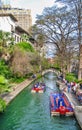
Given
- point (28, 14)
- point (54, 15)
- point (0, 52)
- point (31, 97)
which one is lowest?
point (31, 97)

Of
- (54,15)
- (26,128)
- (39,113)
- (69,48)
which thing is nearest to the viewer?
(26,128)

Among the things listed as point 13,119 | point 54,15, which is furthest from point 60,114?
point 54,15

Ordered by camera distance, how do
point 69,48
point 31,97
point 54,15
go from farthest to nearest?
point 69,48, point 54,15, point 31,97

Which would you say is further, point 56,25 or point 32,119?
point 56,25

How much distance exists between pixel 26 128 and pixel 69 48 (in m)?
36.1

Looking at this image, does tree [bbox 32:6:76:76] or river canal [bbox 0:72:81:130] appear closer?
river canal [bbox 0:72:81:130]

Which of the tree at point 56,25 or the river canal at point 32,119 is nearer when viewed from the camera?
the river canal at point 32,119

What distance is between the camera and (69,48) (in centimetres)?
5447

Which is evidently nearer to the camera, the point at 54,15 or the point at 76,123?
the point at 76,123

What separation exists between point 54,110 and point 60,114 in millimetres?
694

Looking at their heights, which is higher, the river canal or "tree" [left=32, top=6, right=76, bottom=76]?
"tree" [left=32, top=6, right=76, bottom=76]

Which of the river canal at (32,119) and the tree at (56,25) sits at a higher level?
the tree at (56,25)

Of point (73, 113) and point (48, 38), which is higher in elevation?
point (48, 38)

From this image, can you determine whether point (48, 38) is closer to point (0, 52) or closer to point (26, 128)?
point (0, 52)
